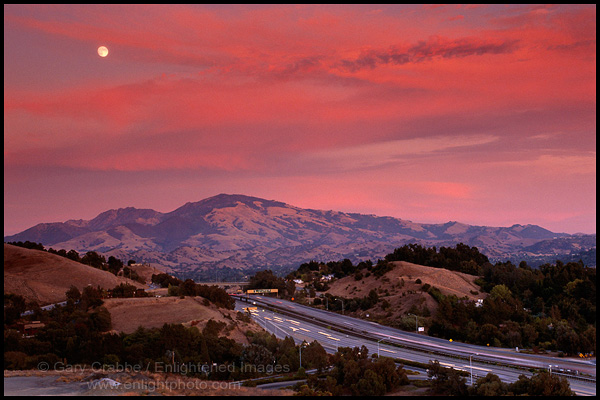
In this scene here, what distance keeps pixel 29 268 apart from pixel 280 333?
7111 centimetres

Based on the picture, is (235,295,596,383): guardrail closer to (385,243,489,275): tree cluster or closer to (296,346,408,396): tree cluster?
(296,346,408,396): tree cluster

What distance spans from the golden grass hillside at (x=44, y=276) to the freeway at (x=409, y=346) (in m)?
39.7

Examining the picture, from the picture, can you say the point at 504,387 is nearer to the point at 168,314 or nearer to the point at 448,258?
the point at 168,314

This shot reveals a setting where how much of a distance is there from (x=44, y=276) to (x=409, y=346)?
90.2m

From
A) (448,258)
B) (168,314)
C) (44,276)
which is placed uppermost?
(448,258)

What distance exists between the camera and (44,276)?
12350 cm

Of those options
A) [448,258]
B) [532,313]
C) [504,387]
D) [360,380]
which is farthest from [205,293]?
[448,258]

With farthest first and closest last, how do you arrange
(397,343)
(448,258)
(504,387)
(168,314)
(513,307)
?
(448,258) → (513,307) → (168,314) → (397,343) → (504,387)

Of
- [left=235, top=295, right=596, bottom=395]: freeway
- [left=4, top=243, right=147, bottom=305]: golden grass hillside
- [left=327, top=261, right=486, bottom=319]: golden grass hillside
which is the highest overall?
[left=4, top=243, right=147, bottom=305]: golden grass hillside

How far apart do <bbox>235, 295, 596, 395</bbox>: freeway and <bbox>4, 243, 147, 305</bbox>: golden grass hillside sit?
1562 inches

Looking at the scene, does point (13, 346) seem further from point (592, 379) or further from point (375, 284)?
point (375, 284)

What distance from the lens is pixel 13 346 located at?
226 ft

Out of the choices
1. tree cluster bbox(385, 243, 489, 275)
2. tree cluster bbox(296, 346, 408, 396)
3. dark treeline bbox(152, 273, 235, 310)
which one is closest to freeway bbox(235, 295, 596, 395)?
dark treeline bbox(152, 273, 235, 310)

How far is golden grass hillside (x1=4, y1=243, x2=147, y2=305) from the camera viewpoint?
366ft
